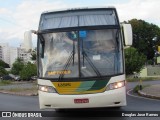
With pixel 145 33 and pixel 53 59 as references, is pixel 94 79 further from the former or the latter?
pixel 145 33

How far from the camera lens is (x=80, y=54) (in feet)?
35.4

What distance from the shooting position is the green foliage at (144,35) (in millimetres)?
82562

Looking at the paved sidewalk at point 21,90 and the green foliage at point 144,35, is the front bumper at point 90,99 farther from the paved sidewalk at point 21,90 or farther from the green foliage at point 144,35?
the green foliage at point 144,35

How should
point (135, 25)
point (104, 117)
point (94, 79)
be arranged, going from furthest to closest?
point (135, 25)
point (104, 117)
point (94, 79)

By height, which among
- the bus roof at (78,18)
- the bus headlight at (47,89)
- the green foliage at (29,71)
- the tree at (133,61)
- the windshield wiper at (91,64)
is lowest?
the green foliage at (29,71)

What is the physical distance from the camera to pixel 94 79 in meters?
10.6

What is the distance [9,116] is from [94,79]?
281 centimetres

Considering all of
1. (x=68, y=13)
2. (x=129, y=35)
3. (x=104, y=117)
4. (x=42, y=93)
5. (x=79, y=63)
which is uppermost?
(x=68, y=13)

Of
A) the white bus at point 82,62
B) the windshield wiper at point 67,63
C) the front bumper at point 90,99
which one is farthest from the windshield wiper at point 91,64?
the front bumper at point 90,99

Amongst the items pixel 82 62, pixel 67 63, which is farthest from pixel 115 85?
pixel 67 63

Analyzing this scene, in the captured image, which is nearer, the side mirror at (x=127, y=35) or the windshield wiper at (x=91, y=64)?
the windshield wiper at (x=91, y=64)

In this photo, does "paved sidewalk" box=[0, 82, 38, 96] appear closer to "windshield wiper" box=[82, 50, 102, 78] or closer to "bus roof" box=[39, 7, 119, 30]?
"bus roof" box=[39, 7, 119, 30]

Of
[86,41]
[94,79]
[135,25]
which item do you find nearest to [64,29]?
[86,41]

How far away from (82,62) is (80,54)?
24 cm
